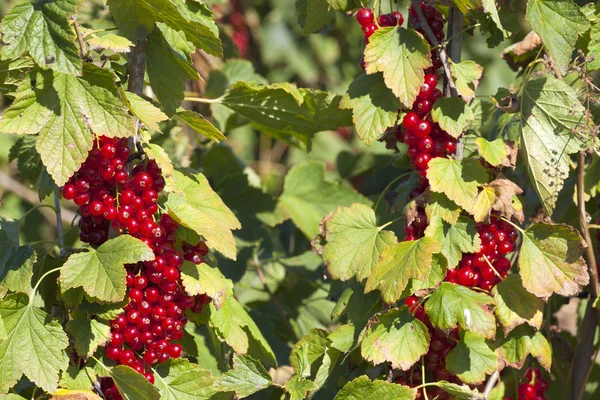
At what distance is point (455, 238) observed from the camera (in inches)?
66.1

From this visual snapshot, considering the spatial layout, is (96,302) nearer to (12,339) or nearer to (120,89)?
(12,339)

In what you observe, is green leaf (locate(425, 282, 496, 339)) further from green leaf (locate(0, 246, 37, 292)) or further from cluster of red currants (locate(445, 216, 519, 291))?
green leaf (locate(0, 246, 37, 292))

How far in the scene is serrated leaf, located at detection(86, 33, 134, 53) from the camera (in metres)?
1.50

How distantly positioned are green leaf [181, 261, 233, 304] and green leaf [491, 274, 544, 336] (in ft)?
1.78

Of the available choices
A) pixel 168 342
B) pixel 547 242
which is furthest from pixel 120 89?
pixel 547 242

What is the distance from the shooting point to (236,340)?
1.79m

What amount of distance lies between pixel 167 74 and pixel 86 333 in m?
0.52

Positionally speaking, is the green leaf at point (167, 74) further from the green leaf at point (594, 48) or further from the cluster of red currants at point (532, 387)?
the cluster of red currants at point (532, 387)

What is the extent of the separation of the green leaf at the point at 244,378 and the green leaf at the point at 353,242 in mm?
243

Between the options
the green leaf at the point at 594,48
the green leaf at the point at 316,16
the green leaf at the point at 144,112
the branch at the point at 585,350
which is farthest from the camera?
the branch at the point at 585,350

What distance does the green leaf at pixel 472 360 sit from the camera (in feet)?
5.42

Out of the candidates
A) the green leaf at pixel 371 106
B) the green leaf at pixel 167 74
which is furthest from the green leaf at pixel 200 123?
the green leaf at pixel 371 106

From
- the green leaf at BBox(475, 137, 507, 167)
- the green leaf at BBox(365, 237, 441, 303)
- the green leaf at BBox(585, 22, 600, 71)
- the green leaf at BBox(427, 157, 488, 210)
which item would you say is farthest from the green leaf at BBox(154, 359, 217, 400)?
the green leaf at BBox(585, 22, 600, 71)

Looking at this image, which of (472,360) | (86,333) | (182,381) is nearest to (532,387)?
(472,360)
